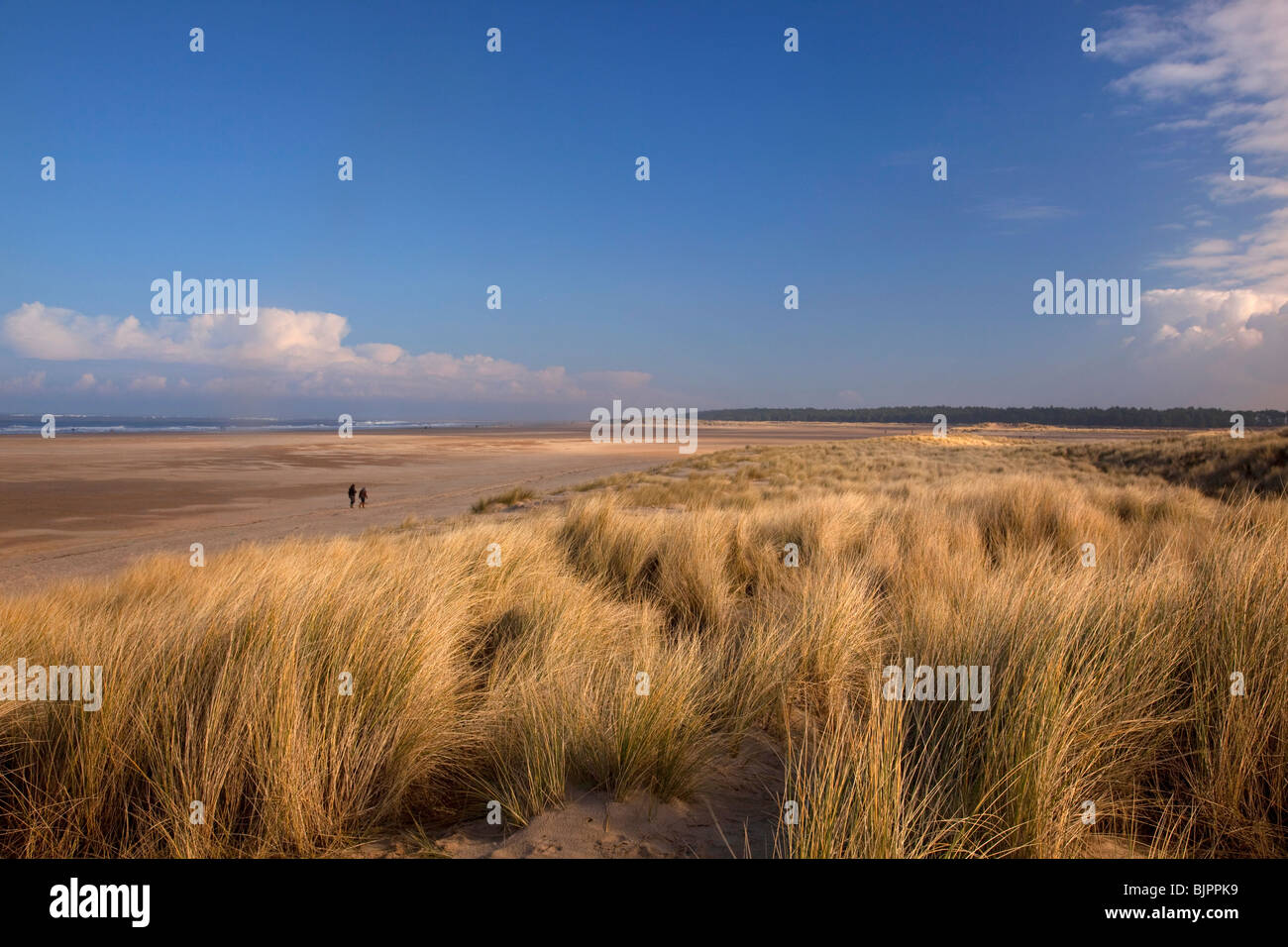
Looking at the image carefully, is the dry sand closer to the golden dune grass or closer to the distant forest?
the golden dune grass

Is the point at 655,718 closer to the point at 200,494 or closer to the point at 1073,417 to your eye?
the point at 200,494

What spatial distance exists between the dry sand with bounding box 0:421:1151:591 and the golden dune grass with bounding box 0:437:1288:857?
265 inches

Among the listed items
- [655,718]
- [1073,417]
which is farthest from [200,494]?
[1073,417]

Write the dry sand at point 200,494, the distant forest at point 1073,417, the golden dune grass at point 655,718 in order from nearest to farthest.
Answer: the golden dune grass at point 655,718, the dry sand at point 200,494, the distant forest at point 1073,417

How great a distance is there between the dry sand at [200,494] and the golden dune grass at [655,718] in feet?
22.1

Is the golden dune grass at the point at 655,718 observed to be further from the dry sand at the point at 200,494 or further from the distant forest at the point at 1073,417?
the distant forest at the point at 1073,417

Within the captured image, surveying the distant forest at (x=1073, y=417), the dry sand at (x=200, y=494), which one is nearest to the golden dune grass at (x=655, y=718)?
the dry sand at (x=200, y=494)

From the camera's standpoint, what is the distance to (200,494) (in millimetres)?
25141

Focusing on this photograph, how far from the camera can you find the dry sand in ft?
49.2

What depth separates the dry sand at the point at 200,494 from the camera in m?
15.0

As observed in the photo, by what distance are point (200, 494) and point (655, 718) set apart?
94.6 feet

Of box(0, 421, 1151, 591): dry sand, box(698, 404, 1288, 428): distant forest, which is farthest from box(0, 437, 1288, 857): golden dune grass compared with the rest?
box(698, 404, 1288, 428): distant forest
